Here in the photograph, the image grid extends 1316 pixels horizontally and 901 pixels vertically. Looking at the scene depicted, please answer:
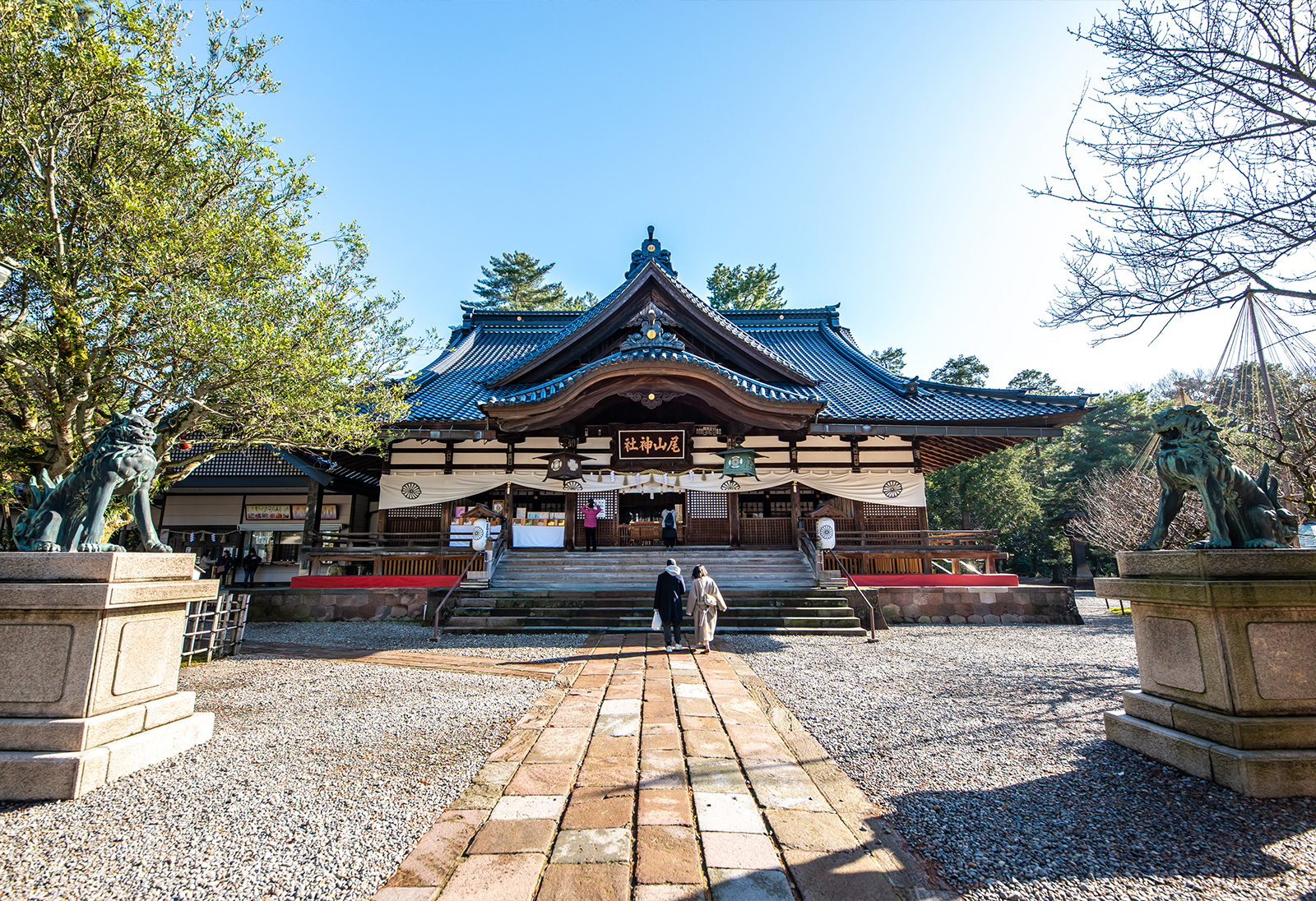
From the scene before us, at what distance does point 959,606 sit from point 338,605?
1257cm

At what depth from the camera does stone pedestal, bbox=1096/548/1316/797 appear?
3330mm

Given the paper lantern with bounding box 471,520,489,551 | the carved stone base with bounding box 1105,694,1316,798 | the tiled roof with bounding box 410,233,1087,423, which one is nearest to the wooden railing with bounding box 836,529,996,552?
the tiled roof with bounding box 410,233,1087,423

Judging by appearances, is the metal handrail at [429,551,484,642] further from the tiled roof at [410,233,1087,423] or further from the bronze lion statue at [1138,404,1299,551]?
the bronze lion statue at [1138,404,1299,551]

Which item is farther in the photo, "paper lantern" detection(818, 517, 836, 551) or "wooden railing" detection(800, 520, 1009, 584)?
"wooden railing" detection(800, 520, 1009, 584)

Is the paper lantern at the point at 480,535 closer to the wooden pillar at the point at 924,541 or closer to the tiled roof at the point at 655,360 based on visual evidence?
the tiled roof at the point at 655,360

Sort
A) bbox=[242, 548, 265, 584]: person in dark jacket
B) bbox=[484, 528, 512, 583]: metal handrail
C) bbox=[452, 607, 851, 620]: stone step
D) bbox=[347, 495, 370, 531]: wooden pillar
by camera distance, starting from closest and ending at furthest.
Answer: bbox=[452, 607, 851, 620]: stone step < bbox=[484, 528, 512, 583]: metal handrail < bbox=[347, 495, 370, 531]: wooden pillar < bbox=[242, 548, 265, 584]: person in dark jacket

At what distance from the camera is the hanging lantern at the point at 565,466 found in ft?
42.9

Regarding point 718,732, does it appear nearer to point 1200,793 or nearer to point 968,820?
point 968,820

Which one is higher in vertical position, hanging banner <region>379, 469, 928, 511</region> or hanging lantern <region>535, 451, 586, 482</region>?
hanging lantern <region>535, 451, 586, 482</region>

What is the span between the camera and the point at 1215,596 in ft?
11.7

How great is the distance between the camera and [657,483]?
13.5 m

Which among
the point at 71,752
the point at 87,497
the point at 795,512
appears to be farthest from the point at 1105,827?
the point at 795,512

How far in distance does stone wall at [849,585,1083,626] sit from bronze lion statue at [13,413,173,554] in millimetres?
11046

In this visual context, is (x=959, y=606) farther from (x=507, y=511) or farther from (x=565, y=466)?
(x=507, y=511)
